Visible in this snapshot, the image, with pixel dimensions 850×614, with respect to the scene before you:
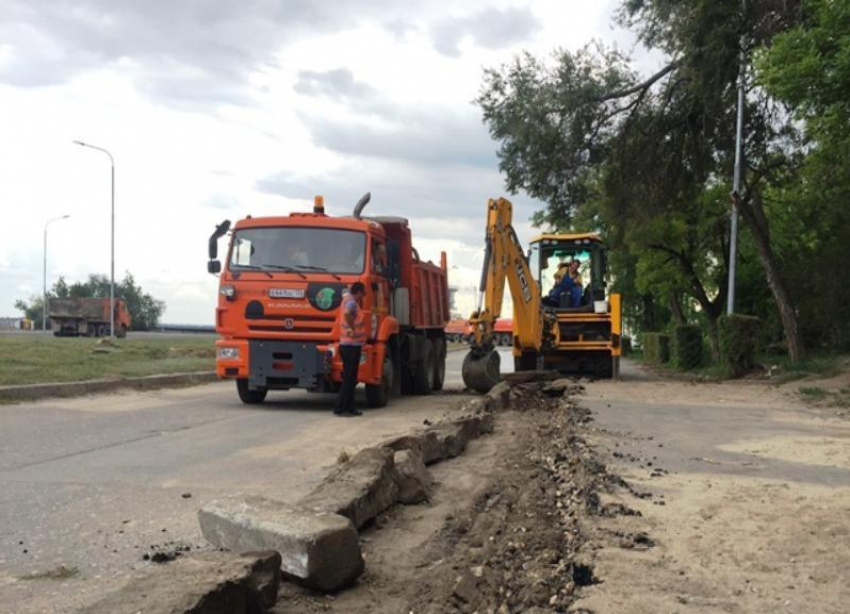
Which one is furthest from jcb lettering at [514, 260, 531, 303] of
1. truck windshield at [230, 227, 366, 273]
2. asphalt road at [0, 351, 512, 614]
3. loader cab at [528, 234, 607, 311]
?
truck windshield at [230, 227, 366, 273]

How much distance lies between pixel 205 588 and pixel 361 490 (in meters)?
2.00

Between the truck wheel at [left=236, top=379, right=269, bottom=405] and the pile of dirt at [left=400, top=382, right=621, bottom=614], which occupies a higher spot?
the truck wheel at [left=236, top=379, right=269, bottom=405]

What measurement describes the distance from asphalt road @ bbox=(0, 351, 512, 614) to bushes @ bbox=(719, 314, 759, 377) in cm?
1075

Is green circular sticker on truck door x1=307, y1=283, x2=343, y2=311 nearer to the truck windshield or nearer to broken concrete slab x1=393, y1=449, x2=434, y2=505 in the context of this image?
the truck windshield

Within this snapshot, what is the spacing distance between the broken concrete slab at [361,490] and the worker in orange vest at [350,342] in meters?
5.75

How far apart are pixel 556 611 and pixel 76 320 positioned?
57.6 m

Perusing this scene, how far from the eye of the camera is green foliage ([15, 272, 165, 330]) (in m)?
105

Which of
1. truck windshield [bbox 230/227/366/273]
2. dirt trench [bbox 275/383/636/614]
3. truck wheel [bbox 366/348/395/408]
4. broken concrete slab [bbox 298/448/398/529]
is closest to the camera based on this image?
dirt trench [bbox 275/383/636/614]

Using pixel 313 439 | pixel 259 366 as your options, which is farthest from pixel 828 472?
pixel 259 366

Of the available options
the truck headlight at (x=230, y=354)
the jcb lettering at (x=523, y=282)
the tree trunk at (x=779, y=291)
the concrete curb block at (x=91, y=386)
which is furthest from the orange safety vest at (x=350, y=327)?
the tree trunk at (x=779, y=291)

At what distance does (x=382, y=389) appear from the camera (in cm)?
1356

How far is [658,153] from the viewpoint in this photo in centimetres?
2491

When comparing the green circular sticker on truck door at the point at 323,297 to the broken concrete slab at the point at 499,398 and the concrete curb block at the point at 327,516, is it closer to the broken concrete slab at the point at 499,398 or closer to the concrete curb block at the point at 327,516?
the broken concrete slab at the point at 499,398

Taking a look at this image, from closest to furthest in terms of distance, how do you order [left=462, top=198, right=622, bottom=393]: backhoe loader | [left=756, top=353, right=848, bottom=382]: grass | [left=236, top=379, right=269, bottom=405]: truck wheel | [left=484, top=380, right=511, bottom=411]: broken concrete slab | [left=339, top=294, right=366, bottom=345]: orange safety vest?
[left=339, top=294, right=366, bottom=345]: orange safety vest → [left=484, top=380, right=511, bottom=411]: broken concrete slab → [left=236, top=379, right=269, bottom=405]: truck wheel → [left=462, top=198, right=622, bottom=393]: backhoe loader → [left=756, top=353, right=848, bottom=382]: grass
